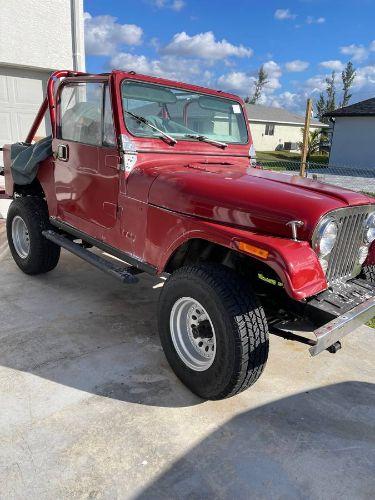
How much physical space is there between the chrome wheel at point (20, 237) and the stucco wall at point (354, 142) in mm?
20803

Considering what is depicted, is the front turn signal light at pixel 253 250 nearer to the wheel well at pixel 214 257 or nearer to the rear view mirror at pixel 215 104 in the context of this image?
the wheel well at pixel 214 257

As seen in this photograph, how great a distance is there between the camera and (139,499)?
195 centimetres

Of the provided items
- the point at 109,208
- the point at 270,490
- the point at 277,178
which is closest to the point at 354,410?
the point at 270,490

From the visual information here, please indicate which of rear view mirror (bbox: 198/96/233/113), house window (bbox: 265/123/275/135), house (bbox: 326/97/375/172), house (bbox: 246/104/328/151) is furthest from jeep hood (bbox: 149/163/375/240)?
house window (bbox: 265/123/275/135)

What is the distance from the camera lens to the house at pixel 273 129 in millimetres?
36531

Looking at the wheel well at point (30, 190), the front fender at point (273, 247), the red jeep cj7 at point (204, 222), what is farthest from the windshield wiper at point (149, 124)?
the wheel well at point (30, 190)

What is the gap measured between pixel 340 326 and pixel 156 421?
1.22m

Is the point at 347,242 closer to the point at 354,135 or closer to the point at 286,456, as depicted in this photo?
the point at 286,456

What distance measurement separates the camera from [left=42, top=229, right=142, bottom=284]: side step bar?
3172 mm

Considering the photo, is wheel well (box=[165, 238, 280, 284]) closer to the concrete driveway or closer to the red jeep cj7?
the red jeep cj7

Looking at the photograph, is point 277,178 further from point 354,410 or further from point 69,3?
point 69,3

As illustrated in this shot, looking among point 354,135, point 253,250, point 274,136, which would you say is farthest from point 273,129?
point 253,250

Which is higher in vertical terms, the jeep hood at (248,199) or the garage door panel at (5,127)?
the garage door panel at (5,127)

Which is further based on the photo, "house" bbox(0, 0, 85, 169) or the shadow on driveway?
"house" bbox(0, 0, 85, 169)
